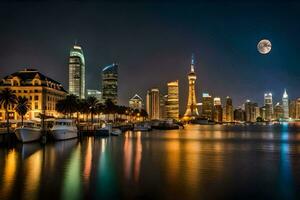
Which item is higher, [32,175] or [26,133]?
[26,133]


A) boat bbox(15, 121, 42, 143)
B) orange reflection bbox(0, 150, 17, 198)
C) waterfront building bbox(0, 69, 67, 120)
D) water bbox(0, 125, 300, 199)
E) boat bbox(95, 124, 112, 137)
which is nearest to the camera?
water bbox(0, 125, 300, 199)

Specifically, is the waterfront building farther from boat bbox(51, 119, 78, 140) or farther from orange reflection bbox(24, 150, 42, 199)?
orange reflection bbox(24, 150, 42, 199)

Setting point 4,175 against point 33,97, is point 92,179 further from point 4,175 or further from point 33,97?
point 33,97

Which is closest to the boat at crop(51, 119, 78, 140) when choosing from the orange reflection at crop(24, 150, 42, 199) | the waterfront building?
the orange reflection at crop(24, 150, 42, 199)

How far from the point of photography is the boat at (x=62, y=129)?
84625 mm

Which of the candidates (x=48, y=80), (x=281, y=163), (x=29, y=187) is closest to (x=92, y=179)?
(x=29, y=187)

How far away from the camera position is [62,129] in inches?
3406

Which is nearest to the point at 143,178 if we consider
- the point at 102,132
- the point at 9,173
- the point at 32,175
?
the point at 32,175

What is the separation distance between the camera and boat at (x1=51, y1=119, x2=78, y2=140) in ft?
278

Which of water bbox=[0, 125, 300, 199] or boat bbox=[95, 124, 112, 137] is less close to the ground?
boat bbox=[95, 124, 112, 137]

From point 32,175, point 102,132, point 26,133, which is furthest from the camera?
point 102,132

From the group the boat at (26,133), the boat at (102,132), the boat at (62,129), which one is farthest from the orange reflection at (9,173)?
the boat at (102,132)

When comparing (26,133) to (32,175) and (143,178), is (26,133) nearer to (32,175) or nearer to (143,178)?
(32,175)

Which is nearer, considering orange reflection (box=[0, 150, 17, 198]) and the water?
the water
